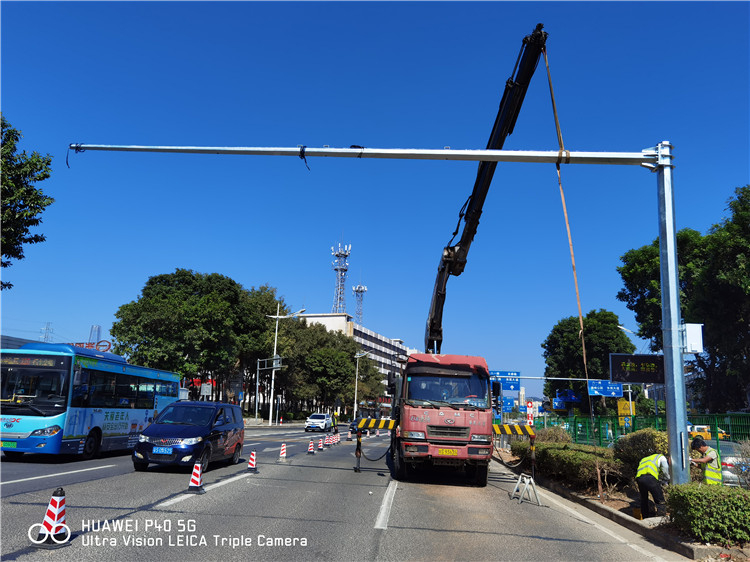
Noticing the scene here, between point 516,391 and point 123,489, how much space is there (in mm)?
31271

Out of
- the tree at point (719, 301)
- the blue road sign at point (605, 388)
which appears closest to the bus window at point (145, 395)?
the blue road sign at point (605, 388)

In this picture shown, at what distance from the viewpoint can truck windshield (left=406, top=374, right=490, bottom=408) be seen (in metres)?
13.8

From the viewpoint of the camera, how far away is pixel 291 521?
831cm

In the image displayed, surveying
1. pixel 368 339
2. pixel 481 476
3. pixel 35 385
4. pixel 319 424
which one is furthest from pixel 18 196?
pixel 368 339

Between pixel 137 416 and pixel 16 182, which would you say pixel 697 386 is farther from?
pixel 16 182

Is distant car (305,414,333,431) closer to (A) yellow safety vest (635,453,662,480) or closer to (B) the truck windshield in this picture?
(B) the truck windshield

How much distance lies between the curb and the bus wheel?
1316cm

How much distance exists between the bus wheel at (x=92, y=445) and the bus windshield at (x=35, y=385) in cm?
178

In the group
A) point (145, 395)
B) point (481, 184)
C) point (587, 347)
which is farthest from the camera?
point (587, 347)

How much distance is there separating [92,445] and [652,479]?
15.0 metres

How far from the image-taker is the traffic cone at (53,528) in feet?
20.8

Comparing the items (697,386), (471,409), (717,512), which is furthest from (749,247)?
(717,512)

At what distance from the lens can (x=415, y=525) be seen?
849cm

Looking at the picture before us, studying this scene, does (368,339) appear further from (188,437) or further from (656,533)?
(656,533)
